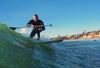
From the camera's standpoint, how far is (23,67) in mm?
4227

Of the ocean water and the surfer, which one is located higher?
the surfer

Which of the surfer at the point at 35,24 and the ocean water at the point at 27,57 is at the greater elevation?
the surfer at the point at 35,24

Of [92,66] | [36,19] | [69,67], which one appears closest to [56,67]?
[69,67]


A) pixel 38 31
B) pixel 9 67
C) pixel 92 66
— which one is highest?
pixel 38 31

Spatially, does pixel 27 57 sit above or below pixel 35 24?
below

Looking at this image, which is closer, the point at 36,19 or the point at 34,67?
the point at 34,67

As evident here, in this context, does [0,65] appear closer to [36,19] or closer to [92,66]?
[92,66]

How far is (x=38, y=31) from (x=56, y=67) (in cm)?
1372

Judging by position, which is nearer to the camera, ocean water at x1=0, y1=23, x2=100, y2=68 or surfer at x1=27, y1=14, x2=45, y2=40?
ocean water at x1=0, y1=23, x2=100, y2=68

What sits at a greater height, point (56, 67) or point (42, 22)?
point (42, 22)

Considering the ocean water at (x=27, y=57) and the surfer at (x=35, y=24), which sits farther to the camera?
the surfer at (x=35, y=24)

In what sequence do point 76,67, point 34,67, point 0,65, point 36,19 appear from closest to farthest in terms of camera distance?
point 0,65 < point 34,67 < point 76,67 < point 36,19

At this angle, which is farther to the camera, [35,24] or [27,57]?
[35,24]

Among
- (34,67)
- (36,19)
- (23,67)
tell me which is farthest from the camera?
(36,19)
